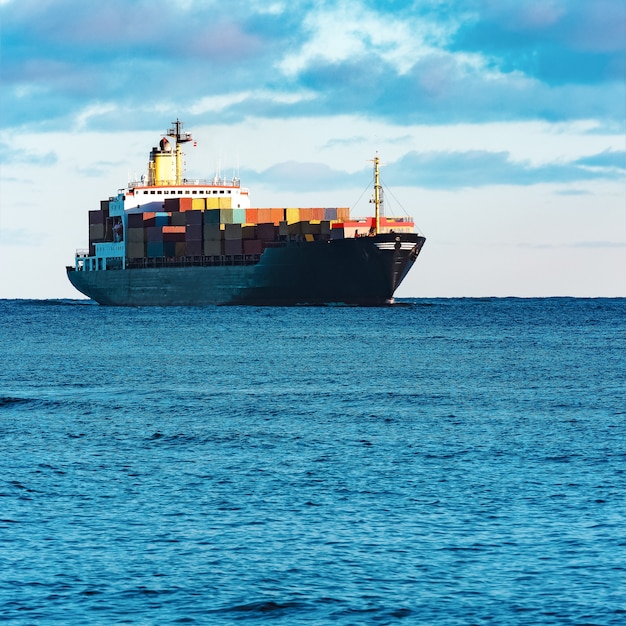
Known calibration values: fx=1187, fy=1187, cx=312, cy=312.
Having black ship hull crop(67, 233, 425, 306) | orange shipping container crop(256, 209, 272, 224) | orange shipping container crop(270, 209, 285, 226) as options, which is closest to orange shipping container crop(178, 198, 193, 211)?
black ship hull crop(67, 233, 425, 306)

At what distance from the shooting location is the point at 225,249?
115 metres

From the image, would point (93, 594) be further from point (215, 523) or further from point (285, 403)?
point (285, 403)

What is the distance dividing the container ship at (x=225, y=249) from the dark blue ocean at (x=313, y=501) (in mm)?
58709

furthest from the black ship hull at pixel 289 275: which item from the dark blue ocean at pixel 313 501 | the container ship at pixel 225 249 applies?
the dark blue ocean at pixel 313 501

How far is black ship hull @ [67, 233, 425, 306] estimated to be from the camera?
103m

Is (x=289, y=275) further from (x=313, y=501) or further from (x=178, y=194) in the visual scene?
(x=313, y=501)

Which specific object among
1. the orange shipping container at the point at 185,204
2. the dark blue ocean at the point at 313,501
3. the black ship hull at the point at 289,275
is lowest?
the dark blue ocean at the point at 313,501

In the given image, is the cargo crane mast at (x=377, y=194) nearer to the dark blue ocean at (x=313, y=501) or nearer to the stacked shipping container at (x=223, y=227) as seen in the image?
the stacked shipping container at (x=223, y=227)

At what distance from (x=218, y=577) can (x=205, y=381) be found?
99.4ft

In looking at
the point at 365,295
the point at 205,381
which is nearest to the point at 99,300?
the point at 365,295

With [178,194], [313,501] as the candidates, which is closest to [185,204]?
[178,194]

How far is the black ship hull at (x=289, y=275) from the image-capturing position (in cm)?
10256

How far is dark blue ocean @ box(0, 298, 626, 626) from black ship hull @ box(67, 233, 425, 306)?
56.6 meters

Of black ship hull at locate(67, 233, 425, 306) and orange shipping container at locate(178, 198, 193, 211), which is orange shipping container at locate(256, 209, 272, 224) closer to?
black ship hull at locate(67, 233, 425, 306)
